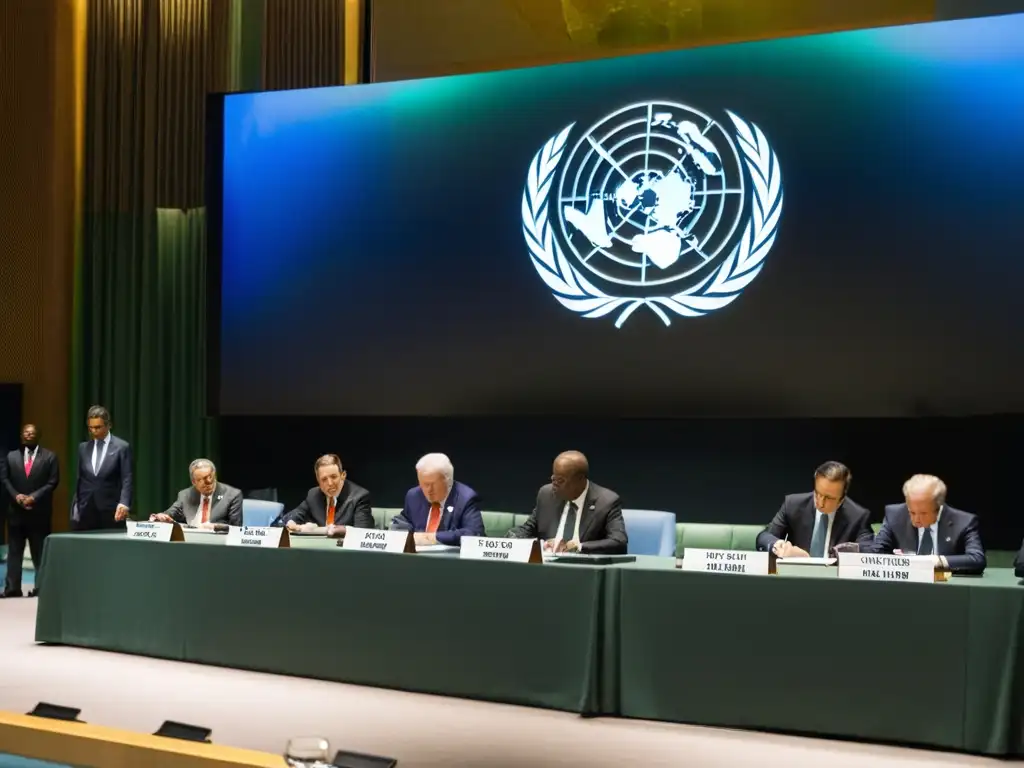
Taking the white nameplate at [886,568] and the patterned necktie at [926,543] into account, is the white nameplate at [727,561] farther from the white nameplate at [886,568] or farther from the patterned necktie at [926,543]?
the patterned necktie at [926,543]

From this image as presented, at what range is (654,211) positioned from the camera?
6445 mm

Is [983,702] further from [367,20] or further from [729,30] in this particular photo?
[367,20]

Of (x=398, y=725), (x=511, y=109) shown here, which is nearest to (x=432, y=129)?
(x=511, y=109)

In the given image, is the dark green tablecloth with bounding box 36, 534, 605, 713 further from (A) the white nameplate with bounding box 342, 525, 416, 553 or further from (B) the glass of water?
(B) the glass of water

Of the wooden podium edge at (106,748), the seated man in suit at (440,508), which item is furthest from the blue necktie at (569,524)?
the wooden podium edge at (106,748)

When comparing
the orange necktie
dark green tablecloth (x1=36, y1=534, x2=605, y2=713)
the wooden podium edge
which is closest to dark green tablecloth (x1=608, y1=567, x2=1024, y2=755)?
dark green tablecloth (x1=36, y1=534, x2=605, y2=713)

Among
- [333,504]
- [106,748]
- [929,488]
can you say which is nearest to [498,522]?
[333,504]

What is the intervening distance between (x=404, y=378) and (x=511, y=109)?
1.56m

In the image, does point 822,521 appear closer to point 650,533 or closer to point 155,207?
point 650,533

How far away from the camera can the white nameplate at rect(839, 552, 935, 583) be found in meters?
3.94

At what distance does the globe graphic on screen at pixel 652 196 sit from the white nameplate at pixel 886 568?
2581 millimetres

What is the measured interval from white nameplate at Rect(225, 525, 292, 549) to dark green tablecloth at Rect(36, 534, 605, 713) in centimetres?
5

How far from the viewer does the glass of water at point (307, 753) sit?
164 cm

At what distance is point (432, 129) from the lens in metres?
7.07
